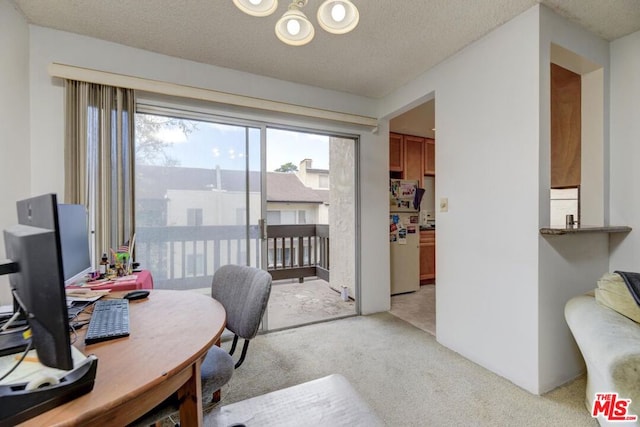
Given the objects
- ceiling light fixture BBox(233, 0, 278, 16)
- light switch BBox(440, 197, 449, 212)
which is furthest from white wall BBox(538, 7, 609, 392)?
ceiling light fixture BBox(233, 0, 278, 16)

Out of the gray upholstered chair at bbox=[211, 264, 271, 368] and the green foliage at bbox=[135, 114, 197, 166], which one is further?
the green foliage at bbox=[135, 114, 197, 166]

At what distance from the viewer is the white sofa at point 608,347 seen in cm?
112

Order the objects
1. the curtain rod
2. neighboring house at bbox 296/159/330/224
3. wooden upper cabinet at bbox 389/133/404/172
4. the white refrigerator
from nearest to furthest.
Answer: the curtain rod
the white refrigerator
wooden upper cabinet at bbox 389/133/404/172
neighboring house at bbox 296/159/330/224

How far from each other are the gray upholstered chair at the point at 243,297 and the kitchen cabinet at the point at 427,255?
3562 millimetres

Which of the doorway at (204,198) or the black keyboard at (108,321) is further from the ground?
the doorway at (204,198)

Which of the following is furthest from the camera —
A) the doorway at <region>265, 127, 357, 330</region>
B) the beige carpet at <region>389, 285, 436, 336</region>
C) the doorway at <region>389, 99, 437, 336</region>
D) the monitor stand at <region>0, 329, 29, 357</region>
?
the doorway at <region>389, 99, 437, 336</region>

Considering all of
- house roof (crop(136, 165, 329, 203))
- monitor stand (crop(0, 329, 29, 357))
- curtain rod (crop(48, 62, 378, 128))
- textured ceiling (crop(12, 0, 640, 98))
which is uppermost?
textured ceiling (crop(12, 0, 640, 98))

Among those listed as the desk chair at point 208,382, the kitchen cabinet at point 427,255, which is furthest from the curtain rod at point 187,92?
the kitchen cabinet at point 427,255

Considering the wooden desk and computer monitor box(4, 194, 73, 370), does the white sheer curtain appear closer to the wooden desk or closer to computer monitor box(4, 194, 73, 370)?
the wooden desk

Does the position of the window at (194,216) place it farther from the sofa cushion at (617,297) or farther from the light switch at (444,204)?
the sofa cushion at (617,297)

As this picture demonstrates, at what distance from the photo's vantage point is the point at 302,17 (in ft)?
4.39

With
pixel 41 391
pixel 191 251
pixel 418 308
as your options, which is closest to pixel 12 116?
pixel 191 251

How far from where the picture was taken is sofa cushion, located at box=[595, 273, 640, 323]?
56.7 inches

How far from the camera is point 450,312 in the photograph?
2.41 metres
